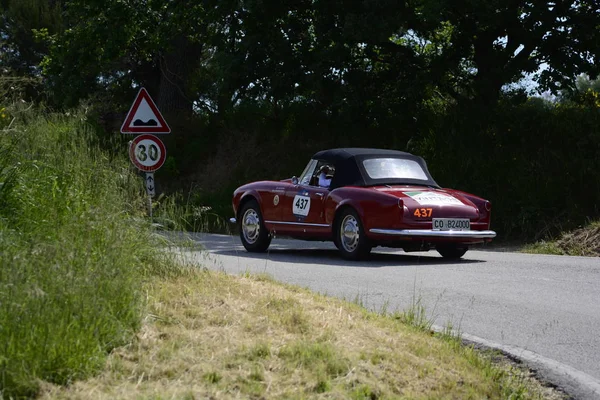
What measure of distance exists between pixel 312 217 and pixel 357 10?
9856 millimetres

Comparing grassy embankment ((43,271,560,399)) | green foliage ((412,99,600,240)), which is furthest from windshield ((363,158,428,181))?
grassy embankment ((43,271,560,399))

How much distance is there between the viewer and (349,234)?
13641 millimetres

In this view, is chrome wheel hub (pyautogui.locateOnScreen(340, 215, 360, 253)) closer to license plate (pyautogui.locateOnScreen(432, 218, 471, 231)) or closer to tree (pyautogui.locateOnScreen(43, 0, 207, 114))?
license plate (pyautogui.locateOnScreen(432, 218, 471, 231))

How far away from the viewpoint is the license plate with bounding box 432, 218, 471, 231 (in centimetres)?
1312

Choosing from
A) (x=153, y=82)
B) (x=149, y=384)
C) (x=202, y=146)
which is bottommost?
(x=149, y=384)

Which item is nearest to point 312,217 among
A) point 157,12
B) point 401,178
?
point 401,178

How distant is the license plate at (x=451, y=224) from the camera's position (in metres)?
13.1

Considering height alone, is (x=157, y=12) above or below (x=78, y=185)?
above

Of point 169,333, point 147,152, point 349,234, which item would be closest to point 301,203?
point 349,234

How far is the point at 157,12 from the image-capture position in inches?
1144

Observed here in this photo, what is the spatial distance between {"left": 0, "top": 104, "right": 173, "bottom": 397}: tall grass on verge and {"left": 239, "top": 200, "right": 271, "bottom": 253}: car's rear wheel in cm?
531

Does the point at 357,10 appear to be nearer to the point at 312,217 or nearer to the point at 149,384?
the point at 312,217

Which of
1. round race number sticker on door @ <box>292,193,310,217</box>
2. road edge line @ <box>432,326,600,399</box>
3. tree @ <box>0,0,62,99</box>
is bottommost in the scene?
road edge line @ <box>432,326,600,399</box>

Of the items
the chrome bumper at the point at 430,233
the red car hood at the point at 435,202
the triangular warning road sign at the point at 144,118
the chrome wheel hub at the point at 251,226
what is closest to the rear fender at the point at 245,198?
the chrome wheel hub at the point at 251,226
